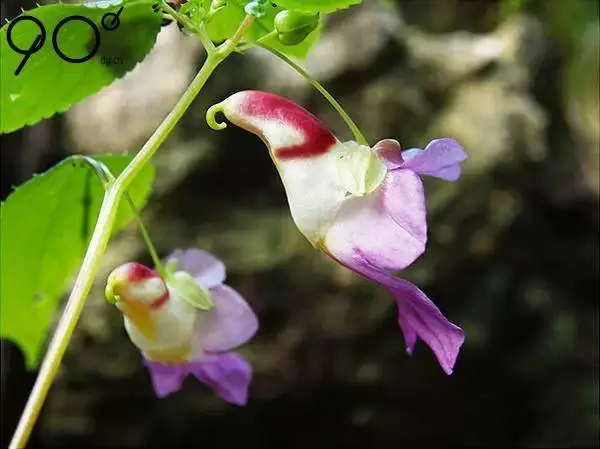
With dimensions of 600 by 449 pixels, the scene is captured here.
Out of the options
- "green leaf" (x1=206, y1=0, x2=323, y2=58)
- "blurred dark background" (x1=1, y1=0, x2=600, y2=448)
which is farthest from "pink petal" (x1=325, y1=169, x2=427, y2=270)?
"blurred dark background" (x1=1, y1=0, x2=600, y2=448)

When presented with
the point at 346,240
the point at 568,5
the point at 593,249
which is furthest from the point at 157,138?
the point at 568,5

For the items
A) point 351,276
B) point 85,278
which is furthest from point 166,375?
point 351,276

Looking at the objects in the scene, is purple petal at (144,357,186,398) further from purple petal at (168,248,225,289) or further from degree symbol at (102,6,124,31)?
degree symbol at (102,6,124,31)

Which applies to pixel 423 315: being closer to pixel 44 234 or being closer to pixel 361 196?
pixel 361 196

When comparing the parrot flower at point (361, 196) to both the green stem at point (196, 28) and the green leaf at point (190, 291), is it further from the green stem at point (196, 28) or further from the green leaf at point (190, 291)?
the green leaf at point (190, 291)

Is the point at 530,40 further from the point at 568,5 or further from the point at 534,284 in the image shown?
the point at 534,284

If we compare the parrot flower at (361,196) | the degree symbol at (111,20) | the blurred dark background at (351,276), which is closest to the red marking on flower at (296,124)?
the parrot flower at (361,196)

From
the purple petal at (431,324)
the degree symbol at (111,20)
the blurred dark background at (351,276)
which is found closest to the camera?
the purple petal at (431,324)
